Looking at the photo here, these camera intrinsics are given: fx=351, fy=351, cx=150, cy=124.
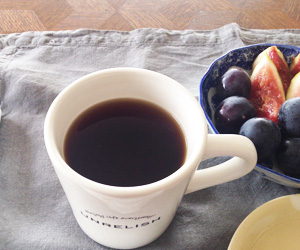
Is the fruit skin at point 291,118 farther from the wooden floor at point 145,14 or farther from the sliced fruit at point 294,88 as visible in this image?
the wooden floor at point 145,14

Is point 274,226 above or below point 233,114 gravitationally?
below

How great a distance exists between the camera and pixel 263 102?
31.5 inches

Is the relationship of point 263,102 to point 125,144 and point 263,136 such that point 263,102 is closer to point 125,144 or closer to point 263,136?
point 263,136

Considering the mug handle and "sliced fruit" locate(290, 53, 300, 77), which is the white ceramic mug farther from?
"sliced fruit" locate(290, 53, 300, 77)

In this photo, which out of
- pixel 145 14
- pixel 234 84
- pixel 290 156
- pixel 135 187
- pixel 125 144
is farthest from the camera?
pixel 145 14

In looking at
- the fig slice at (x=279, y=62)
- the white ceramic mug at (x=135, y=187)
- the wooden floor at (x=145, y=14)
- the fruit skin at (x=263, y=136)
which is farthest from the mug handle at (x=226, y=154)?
the wooden floor at (x=145, y=14)

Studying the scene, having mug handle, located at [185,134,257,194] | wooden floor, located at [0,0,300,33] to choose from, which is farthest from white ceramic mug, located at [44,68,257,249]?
wooden floor, located at [0,0,300,33]

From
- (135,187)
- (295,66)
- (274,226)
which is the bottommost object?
(274,226)

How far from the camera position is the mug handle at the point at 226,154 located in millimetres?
496

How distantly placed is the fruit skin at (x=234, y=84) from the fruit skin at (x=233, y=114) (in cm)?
3

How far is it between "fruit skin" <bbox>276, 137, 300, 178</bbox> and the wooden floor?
0.53 m

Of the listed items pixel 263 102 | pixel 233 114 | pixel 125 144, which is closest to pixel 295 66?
pixel 263 102

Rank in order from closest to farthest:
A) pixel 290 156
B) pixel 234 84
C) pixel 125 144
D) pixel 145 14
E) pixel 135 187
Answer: pixel 135 187 < pixel 125 144 < pixel 290 156 < pixel 234 84 < pixel 145 14

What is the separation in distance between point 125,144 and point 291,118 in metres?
0.34
